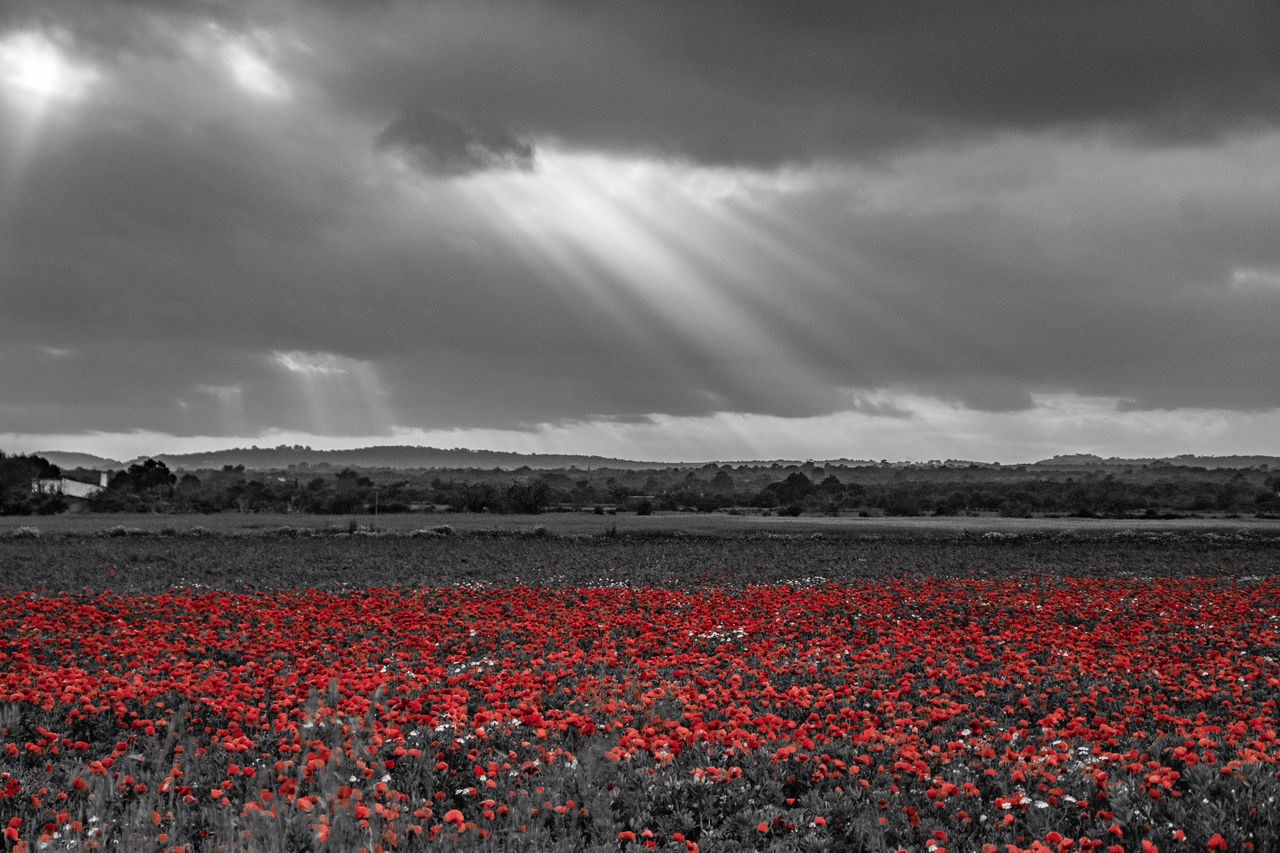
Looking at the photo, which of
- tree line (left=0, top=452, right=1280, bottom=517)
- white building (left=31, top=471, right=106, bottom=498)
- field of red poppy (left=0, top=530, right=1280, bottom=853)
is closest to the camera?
field of red poppy (left=0, top=530, right=1280, bottom=853)

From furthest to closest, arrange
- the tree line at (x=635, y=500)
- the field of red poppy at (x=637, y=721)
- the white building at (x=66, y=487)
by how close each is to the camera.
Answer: the white building at (x=66, y=487) → the tree line at (x=635, y=500) → the field of red poppy at (x=637, y=721)

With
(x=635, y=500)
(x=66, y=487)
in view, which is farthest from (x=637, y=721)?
(x=66, y=487)

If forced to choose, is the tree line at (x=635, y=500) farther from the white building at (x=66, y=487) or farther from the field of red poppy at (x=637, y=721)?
the field of red poppy at (x=637, y=721)

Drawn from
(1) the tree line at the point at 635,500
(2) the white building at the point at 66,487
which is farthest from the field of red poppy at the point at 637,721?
(2) the white building at the point at 66,487

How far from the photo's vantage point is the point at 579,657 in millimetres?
11977

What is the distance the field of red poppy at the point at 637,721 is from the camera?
6438 millimetres

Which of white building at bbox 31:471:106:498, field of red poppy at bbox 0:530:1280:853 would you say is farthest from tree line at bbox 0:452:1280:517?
field of red poppy at bbox 0:530:1280:853

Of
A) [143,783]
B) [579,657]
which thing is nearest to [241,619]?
[579,657]

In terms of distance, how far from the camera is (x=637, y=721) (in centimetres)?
946

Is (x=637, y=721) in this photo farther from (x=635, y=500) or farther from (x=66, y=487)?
(x=66, y=487)

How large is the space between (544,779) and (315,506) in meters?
102

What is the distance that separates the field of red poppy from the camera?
21.1 ft

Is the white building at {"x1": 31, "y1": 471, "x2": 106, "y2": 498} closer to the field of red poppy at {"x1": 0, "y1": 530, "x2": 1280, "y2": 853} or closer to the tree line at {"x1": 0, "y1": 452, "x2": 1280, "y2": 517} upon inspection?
the tree line at {"x1": 0, "y1": 452, "x2": 1280, "y2": 517}

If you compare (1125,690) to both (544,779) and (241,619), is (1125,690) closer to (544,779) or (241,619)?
(544,779)
